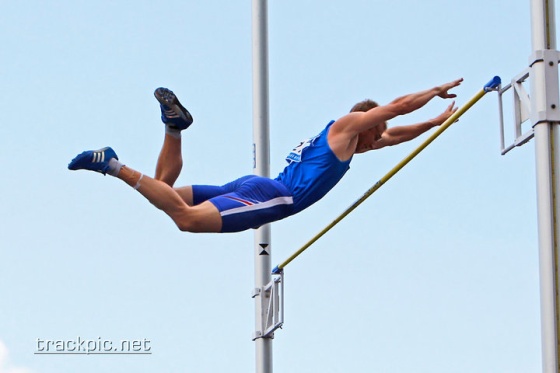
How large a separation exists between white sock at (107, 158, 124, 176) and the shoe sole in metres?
0.46

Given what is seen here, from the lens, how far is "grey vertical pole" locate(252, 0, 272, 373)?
10.4 meters

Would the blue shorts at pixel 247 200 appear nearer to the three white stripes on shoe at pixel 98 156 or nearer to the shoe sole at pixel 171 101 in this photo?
the shoe sole at pixel 171 101

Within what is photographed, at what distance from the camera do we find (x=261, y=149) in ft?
35.0

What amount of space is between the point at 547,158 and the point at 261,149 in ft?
15.9

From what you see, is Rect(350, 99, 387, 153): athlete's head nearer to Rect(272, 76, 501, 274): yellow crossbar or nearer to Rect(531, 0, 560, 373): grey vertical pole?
Rect(272, 76, 501, 274): yellow crossbar

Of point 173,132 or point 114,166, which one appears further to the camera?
point 173,132

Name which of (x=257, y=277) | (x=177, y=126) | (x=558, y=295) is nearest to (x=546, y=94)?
(x=558, y=295)

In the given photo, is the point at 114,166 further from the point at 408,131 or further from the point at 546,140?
the point at 546,140

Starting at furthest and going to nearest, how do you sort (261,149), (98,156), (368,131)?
(261,149)
(368,131)
(98,156)

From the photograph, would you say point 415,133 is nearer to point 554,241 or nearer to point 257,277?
point 257,277

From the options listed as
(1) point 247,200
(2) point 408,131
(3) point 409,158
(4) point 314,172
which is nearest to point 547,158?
(3) point 409,158

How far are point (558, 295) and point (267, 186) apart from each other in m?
2.58

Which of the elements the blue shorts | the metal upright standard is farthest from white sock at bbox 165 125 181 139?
the metal upright standard

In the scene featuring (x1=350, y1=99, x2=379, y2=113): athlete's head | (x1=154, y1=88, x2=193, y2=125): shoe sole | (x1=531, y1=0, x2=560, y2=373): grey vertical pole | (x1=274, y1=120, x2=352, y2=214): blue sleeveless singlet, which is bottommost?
(x1=531, y1=0, x2=560, y2=373): grey vertical pole
